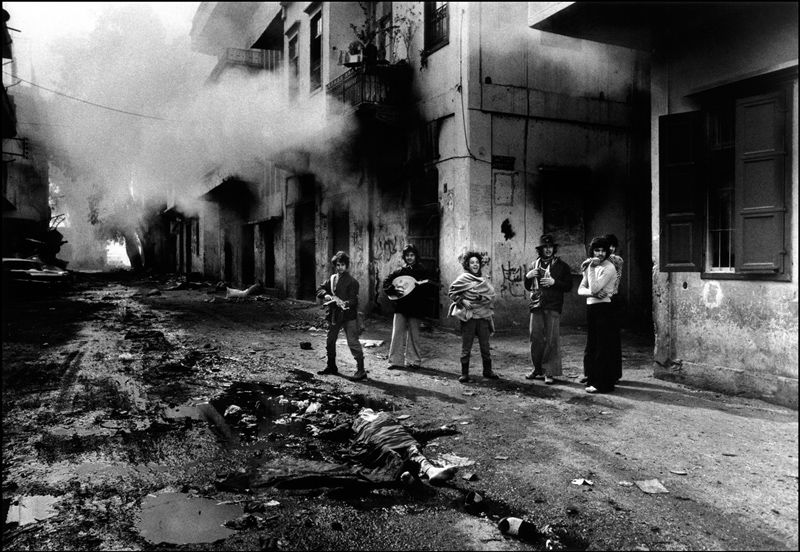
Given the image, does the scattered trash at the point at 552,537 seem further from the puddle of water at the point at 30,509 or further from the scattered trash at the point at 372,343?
the scattered trash at the point at 372,343

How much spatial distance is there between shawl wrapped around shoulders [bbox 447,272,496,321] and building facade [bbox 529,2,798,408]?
1.98 metres

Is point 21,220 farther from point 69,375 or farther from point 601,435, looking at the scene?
point 601,435

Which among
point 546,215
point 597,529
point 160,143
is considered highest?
point 160,143

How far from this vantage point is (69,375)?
6.61 m

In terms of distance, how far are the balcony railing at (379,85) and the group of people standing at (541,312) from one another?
5.28 m

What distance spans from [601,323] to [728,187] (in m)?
1.93

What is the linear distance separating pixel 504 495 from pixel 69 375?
5.66m

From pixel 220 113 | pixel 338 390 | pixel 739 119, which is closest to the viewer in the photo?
pixel 739 119

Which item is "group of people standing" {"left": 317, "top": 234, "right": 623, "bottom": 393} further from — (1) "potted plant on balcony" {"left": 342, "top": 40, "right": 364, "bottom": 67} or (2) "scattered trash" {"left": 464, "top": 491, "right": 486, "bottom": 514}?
(1) "potted plant on balcony" {"left": 342, "top": 40, "right": 364, "bottom": 67}

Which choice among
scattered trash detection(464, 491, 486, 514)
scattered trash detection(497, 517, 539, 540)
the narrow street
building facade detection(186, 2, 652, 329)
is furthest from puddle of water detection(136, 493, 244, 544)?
building facade detection(186, 2, 652, 329)

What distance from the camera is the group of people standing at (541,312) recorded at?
5.92m

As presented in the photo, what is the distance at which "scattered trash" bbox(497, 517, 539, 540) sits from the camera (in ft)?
9.36

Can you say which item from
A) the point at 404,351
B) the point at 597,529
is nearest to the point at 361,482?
the point at 597,529

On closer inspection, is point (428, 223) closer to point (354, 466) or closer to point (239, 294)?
point (354, 466)
